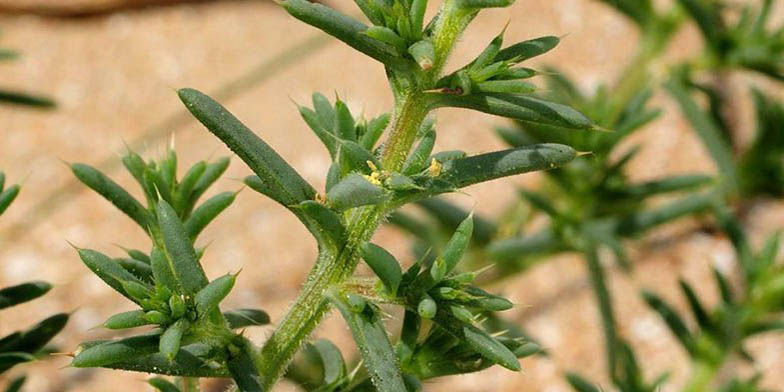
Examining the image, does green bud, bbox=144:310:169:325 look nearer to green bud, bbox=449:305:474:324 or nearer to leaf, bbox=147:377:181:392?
leaf, bbox=147:377:181:392

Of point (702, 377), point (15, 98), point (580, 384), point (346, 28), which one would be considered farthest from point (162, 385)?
point (702, 377)

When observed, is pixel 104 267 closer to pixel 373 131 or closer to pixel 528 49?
pixel 373 131

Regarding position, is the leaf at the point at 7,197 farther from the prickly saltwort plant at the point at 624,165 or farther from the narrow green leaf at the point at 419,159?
the prickly saltwort plant at the point at 624,165

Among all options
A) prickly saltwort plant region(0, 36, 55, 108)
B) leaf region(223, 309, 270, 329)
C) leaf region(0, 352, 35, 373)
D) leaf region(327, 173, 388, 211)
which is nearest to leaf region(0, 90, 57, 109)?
prickly saltwort plant region(0, 36, 55, 108)

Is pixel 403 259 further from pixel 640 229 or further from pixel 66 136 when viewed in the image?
pixel 66 136

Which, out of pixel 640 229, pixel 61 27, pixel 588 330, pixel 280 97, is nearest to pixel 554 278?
pixel 588 330

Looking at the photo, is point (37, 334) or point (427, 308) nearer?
point (427, 308)
